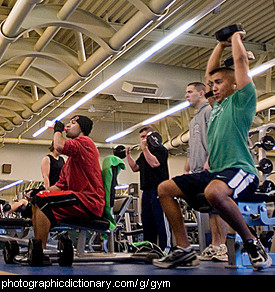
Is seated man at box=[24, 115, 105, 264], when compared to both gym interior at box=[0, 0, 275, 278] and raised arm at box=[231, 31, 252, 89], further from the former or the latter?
raised arm at box=[231, 31, 252, 89]

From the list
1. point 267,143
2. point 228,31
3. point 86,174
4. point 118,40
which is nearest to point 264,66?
point 118,40

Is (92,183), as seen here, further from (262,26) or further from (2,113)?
(2,113)

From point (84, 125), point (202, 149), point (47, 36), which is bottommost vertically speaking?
point (202, 149)

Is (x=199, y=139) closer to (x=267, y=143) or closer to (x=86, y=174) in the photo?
(x=267, y=143)

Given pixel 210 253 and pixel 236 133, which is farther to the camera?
pixel 210 253

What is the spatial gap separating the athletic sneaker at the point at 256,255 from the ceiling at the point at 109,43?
3.24 metres

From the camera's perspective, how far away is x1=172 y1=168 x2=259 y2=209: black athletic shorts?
7.07ft

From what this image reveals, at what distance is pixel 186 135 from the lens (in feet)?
34.4

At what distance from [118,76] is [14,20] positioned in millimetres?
2037

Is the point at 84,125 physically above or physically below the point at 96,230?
above

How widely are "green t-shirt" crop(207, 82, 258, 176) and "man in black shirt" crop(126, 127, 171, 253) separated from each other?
1595 mm

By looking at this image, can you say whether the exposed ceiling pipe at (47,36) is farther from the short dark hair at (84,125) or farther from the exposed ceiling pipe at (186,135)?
the exposed ceiling pipe at (186,135)

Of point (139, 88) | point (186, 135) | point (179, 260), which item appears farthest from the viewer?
point (186, 135)
